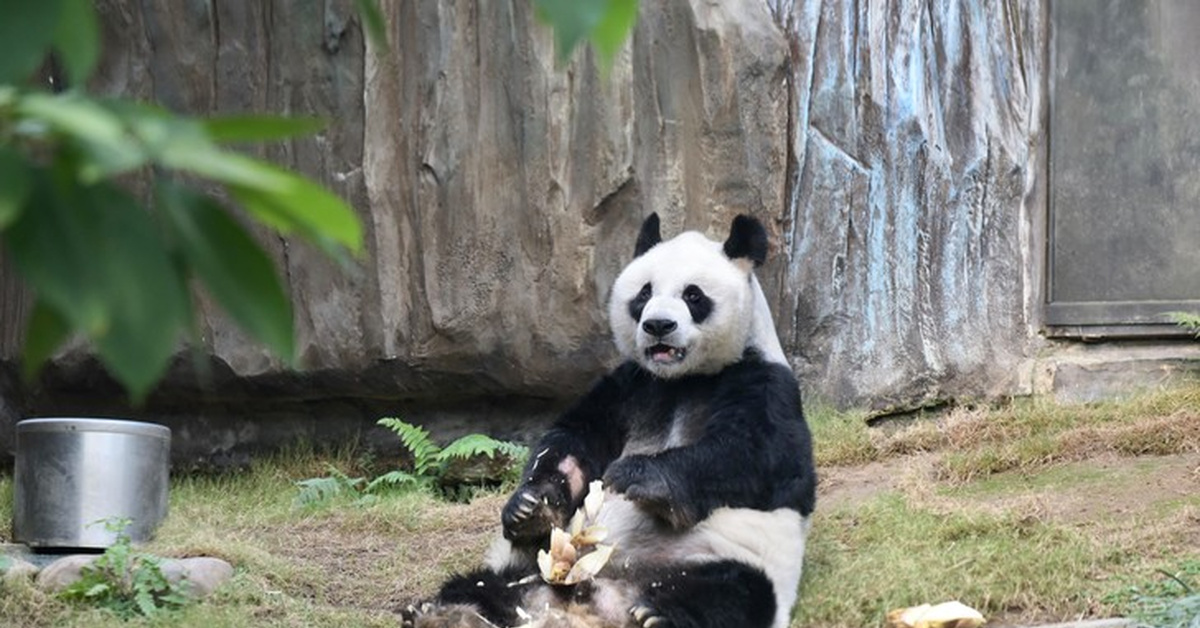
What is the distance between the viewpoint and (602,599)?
5.80 m

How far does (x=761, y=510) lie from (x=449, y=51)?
439 centimetres

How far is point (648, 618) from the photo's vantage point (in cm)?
543

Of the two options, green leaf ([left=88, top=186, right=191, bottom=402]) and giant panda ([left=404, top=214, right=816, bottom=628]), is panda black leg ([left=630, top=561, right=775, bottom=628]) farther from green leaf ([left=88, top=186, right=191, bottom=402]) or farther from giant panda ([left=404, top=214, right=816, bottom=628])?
green leaf ([left=88, top=186, right=191, bottom=402])

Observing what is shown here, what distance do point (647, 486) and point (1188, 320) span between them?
496 centimetres

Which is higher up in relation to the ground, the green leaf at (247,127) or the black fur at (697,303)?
the green leaf at (247,127)

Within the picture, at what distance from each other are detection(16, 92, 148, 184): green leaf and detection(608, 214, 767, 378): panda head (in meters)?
5.05

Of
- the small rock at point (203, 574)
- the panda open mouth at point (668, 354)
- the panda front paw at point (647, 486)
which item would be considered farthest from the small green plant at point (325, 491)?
the panda front paw at point (647, 486)

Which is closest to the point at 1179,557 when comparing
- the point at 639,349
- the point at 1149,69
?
the point at 639,349

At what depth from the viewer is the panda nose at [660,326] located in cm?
617

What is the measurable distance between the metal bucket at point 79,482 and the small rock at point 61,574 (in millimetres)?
810

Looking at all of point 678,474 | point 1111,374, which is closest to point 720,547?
point 678,474

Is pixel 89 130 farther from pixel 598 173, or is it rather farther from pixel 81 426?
pixel 598 173

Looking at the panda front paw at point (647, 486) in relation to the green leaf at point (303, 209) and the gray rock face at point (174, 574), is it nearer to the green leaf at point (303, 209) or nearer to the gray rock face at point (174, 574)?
the gray rock face at point (174, 574)

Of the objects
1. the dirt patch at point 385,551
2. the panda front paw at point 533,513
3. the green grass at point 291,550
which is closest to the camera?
the panda front paw at point 533,513
